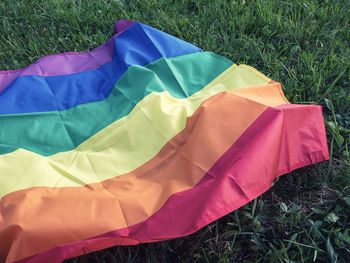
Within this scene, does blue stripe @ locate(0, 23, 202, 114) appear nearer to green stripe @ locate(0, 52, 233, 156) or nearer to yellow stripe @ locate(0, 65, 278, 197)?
green stripe @ locate(0, 52, 233, 156)

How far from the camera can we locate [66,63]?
213cm

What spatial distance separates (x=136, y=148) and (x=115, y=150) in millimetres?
94

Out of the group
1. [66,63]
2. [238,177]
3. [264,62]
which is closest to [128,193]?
[238,177]

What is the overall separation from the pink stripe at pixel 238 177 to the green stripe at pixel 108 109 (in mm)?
560

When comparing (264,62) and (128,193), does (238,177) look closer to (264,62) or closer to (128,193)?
(128,193)

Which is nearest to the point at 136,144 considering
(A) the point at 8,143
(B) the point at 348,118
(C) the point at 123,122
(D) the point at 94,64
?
(C) the point at 123,122

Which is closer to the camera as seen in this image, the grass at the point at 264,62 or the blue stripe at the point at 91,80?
the grass at the point at 264,62

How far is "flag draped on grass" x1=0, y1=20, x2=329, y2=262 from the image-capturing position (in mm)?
1206

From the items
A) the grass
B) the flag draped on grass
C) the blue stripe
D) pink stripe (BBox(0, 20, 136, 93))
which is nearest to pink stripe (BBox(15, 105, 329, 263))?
the flag draped on grass

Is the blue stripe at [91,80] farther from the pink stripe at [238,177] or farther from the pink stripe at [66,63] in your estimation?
the pink stripe at [238,177]

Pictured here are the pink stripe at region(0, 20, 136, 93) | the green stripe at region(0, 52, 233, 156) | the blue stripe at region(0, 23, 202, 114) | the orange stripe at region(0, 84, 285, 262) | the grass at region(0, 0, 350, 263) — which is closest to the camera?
the orange stripe at region(0, 84, 285, 262)

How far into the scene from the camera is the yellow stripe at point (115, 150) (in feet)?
4.45

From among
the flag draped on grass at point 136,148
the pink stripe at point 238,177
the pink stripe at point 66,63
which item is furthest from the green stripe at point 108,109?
the pink stripe at point 238,177

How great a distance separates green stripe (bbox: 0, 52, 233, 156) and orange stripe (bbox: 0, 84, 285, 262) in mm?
338
